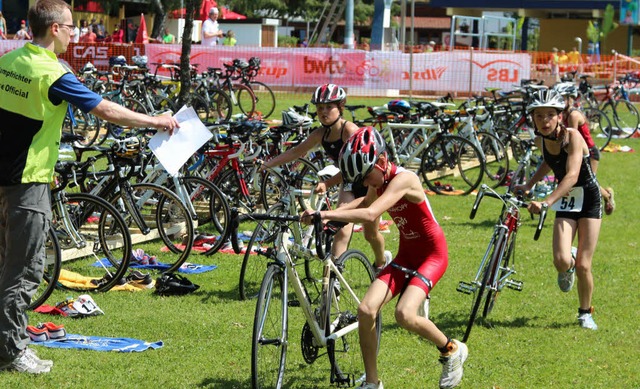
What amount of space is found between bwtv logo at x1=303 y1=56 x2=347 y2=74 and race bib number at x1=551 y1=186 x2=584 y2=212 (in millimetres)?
20572

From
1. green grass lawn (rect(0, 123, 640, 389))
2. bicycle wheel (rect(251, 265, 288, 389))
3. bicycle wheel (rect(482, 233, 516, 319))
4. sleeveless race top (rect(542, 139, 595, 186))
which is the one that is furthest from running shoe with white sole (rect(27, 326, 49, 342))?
sleeveless race top (rect(542, 139, 595, 186))

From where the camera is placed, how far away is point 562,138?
27.2ft

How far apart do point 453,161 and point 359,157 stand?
1015 cm

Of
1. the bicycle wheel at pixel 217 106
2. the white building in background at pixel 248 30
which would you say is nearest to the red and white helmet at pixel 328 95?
the bicycle wheel at pixel 217 106

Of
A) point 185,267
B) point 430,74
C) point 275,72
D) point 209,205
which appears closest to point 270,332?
point 185,267

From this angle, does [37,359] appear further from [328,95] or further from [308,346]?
[328,95]

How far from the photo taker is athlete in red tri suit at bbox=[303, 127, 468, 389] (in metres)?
6.06

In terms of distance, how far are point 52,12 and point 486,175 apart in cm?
1083

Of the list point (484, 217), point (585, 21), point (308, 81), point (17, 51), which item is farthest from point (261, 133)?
point (585, 21)

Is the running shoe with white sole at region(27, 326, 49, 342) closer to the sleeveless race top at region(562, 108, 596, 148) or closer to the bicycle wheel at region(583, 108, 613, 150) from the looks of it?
the sleeveless race top at region(562, 108, 596, 148)

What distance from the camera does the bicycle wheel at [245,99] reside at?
22.0m

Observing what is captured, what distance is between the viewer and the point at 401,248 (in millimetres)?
6586

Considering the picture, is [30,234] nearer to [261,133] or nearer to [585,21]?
[261,133]

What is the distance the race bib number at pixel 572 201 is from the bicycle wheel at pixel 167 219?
349 cm
